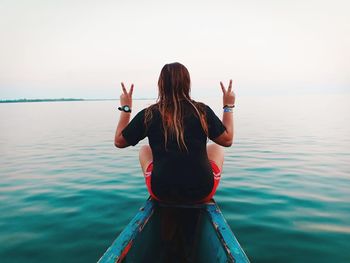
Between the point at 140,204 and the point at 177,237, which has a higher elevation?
the point at 177,237

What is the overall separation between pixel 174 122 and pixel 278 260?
2.79 meters

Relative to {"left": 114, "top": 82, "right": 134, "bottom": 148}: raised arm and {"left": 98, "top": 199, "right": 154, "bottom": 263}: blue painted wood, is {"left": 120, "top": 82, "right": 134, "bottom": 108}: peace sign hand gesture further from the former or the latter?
{"left": 98, "top": 199, "right": 154, "bottom": 263}: blue painted wood

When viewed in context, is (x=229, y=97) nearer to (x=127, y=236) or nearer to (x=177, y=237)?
(x=177, y=237)

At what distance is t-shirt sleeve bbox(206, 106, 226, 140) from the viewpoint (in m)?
2.81

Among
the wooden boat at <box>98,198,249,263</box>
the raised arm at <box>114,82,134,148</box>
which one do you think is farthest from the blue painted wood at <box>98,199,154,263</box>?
the raised arm at <box>114,82,134,148</box>

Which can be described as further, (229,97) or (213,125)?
(229,97)

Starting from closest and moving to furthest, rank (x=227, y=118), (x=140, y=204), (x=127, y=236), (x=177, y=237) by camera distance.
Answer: (x=127, y=236) < (x=177, y=237) < (x=227, y=118) < (x=140, y=204)

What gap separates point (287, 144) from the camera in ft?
47.8

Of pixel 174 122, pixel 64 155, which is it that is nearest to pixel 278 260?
pixel 174 122

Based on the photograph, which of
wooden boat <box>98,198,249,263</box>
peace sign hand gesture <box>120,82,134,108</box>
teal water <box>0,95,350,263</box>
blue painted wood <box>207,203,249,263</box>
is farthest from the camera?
teal water <box>0,95,350,263</box>

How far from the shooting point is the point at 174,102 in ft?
9.25

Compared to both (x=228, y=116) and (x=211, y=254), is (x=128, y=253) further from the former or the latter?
(x=228, y=116)

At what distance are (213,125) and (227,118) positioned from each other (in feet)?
1.38

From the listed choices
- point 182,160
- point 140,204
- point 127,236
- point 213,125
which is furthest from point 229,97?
point 140,204
